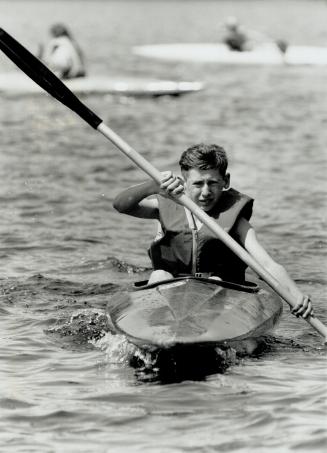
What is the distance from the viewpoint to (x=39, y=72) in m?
6.73

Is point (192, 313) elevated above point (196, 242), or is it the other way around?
point (196, 242)

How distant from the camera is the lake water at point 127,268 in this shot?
564 cm

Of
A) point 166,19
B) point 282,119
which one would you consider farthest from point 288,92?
point 166,19

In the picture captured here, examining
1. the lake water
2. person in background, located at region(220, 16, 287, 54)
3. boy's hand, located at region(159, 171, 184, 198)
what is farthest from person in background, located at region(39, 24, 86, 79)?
boy's hand, located at region(159, 171, 184, 198)

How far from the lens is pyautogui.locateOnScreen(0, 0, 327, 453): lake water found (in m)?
5.64

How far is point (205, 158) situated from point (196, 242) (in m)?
0.55

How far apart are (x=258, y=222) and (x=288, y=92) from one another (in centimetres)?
1162

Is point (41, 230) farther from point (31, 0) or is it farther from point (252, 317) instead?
point (31, 0)

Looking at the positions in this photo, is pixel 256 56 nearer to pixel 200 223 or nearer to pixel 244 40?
pixel 244 40

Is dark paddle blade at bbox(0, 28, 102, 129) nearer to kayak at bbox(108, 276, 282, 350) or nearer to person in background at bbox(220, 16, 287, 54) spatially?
kayak at bbox(108, 276, 282, 350)

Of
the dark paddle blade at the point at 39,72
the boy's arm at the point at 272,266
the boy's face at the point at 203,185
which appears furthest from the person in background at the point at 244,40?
the dark paddle blade at the point at 39,72

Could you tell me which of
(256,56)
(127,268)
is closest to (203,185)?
(127,268)

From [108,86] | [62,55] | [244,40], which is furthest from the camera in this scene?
[244,40]

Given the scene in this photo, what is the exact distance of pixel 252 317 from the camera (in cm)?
668
